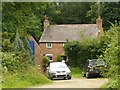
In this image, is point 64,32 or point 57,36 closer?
point 57,36

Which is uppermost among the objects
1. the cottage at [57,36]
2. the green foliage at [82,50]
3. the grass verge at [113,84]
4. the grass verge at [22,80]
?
the cottage at [57,36]

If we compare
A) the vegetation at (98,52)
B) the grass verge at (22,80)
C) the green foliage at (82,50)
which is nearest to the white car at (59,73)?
the vegetation at (98,52)

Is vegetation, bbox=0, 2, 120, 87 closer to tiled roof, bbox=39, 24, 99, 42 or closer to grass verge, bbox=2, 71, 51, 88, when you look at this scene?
grass verge, bbox=2, 71, 51, 88

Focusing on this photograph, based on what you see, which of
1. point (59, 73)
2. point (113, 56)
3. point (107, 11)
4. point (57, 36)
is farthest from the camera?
point (57, 36)

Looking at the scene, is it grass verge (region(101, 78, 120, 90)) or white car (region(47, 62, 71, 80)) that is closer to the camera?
grass verge (region(101, 78, 120, 90))

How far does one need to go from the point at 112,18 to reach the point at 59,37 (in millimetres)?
7169

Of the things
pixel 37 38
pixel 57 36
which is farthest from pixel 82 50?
pixel 37 38

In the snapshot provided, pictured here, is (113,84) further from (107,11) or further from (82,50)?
(107,11)

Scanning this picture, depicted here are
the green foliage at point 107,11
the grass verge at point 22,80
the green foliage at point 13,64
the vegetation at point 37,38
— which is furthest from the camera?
the green foliage at point 107,11

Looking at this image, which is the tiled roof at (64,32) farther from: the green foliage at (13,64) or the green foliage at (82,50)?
the green foliage at (13,64)

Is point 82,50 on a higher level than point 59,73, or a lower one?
higher

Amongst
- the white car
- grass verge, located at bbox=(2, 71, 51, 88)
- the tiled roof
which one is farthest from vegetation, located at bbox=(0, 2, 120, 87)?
the tiled roof

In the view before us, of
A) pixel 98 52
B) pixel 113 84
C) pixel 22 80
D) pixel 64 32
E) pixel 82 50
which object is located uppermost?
pixel 64 32

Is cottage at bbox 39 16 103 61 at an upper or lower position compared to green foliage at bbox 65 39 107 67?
upper
